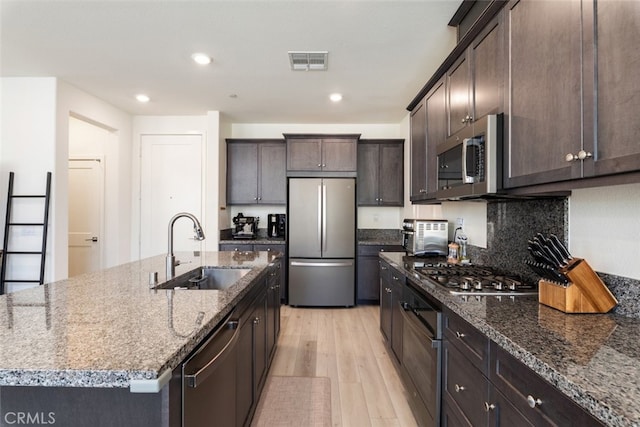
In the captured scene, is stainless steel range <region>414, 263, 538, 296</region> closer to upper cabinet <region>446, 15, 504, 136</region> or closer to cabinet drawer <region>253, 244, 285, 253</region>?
upper cabinet <region>446, 15, 504, 136</region>

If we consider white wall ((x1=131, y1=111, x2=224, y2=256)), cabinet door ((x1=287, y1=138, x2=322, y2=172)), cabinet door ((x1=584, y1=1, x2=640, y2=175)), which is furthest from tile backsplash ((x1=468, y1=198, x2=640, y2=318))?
white wall ((x1=131, y1=111, x2=224, y2=256))

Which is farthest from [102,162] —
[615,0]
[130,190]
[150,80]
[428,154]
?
[615,0]

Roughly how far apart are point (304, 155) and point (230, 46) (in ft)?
6.63

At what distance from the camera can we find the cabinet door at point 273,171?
471 cm

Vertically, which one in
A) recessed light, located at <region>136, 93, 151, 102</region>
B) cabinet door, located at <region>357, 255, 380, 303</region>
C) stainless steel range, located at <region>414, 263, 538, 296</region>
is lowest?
cabinet door, located at <region>357, 255, 380, 303</region>

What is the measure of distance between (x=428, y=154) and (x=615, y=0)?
168 centimetres

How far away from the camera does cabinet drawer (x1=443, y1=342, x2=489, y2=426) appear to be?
1163 millimetres

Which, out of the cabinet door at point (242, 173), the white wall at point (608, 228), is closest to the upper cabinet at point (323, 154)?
the cabinet door at point (242, 173)

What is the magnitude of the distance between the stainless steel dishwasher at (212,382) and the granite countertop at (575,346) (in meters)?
0.95

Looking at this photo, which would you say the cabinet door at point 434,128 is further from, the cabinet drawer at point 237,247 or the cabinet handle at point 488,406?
the cabinet drawer at point 237,247

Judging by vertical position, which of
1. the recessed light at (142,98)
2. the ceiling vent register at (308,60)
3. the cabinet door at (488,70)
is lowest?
the cabinet door at (488,70)

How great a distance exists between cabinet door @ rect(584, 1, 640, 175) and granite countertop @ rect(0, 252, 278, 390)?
1.35 meters

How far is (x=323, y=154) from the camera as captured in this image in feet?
14.8

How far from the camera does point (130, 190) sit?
4.73m
